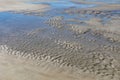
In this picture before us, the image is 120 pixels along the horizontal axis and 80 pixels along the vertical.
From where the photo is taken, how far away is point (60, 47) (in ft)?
37.0

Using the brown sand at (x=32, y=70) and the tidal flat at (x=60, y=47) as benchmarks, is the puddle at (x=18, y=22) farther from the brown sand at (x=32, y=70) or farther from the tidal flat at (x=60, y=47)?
the brown sand at (x=32, y=70)

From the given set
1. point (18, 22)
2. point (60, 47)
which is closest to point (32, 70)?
point (60, 47)

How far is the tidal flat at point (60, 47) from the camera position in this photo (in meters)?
8.82

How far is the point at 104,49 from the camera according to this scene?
35.7 feet

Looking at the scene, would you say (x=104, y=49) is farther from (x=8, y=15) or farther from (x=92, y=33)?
(x=8, y=15)

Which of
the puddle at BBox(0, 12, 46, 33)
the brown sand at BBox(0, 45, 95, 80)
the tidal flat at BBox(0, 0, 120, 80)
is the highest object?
the puddle at BBox(0, 12, 46, 33)

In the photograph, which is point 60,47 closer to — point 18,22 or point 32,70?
point 32,70

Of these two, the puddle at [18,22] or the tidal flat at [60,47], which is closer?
the tidal flat at [60,47]

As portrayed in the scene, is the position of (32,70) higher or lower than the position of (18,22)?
lower

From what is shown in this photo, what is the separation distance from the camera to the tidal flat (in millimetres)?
8817

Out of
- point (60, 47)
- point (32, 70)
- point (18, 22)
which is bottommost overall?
point (32, 70)

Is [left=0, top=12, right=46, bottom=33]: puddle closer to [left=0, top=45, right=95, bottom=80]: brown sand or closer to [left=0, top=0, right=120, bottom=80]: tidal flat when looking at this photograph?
[left=0, top=0, right=120, bottom=80]: tidal flat

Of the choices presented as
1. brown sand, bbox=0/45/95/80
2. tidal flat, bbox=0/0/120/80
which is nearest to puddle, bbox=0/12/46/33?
tidal flat, bbox=0/0/120/80

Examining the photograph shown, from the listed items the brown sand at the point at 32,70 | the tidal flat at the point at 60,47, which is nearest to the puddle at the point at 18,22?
the tidal flat at the point at 60,47
